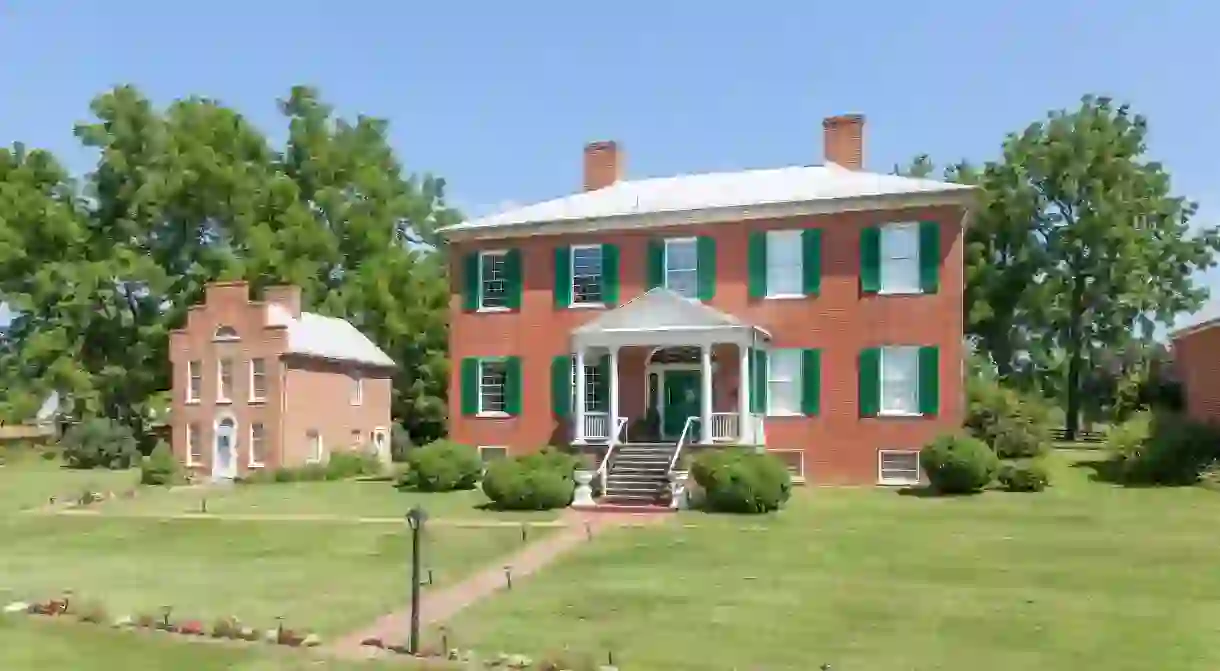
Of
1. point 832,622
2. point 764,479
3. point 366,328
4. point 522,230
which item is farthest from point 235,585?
point 366,328

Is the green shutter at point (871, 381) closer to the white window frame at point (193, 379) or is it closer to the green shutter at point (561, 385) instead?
the green shutter at point (561, 385)

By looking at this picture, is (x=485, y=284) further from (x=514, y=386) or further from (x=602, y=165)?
(x=602, y=165)

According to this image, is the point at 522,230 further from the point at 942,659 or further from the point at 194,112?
the point at 194,112

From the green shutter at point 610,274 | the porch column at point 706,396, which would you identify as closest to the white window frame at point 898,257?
the porch column at point 706,396

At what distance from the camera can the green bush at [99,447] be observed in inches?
1756

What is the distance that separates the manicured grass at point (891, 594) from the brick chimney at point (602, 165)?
48.0 ft

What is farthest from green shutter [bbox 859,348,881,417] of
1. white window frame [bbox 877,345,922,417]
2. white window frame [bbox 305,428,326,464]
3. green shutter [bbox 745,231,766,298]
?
white window frame [bbox 305,428,326,464]

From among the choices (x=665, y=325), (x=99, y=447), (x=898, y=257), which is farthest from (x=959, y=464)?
(x=99, y=447)

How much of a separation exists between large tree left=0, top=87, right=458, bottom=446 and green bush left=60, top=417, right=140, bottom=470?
151 inches

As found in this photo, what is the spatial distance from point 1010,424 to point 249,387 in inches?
979

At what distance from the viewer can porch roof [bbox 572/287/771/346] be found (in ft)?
88.7

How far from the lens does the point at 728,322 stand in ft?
89.2

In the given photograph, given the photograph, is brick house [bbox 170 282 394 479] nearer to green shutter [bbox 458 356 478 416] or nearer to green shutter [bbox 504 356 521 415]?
green shutter [bbox 458 356 478 416]

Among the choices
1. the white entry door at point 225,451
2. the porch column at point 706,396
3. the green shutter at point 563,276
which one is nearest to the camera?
the porch column at point 706,396
